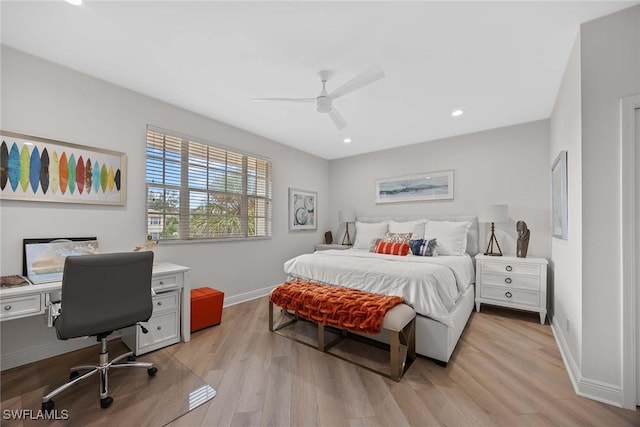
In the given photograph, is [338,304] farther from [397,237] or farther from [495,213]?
[495,213]

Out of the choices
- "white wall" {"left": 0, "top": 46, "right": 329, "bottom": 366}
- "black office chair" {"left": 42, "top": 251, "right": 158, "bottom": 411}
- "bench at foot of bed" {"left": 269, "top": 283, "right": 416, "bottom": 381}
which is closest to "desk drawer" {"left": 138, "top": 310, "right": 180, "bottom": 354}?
"black office chair" {"left": 42, "top": 251, "right": 158, "bottom": 411}

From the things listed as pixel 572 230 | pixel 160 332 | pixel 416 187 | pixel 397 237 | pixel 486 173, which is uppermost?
pixel 486 173

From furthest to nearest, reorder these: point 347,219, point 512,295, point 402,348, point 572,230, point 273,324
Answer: point 347,219 → point 512,295 → point 273,324 → point 402,348 → point 572,230

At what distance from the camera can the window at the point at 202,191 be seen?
3.03 meters

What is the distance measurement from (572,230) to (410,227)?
2156mm

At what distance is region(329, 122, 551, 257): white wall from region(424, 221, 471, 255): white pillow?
1.32 ft

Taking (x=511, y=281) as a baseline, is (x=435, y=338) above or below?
below

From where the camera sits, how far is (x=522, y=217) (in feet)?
12.0

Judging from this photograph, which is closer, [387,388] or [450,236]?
[387,388]

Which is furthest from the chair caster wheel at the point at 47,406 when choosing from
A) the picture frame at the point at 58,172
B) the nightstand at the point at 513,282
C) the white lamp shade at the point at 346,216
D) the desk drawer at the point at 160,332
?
the white lamp shade at the point at 346,216

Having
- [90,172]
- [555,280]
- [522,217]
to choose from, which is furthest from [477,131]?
[90,172]

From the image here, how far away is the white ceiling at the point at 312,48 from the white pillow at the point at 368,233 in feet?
6.33

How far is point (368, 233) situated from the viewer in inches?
177

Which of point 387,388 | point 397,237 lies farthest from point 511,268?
point 387,388
